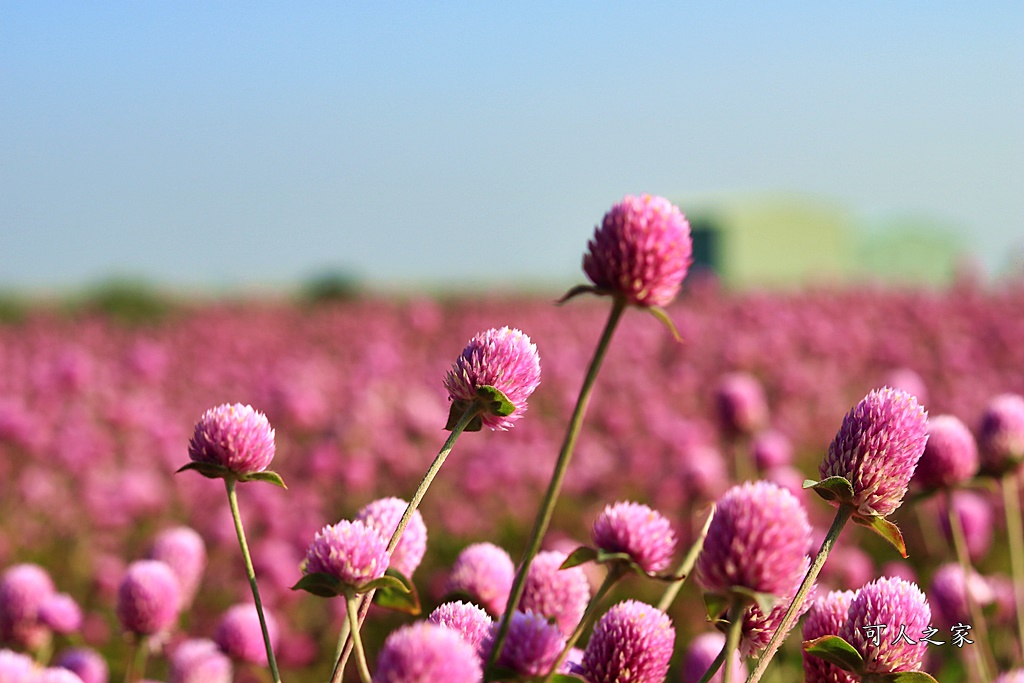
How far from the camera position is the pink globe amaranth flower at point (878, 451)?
99 centimetres

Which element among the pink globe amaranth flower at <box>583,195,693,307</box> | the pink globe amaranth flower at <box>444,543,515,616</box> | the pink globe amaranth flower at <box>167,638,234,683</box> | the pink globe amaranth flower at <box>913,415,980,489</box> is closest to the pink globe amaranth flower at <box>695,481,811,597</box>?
the pink globe amaranth flower at <box>583,195,693,307</box>

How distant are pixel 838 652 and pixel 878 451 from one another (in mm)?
189

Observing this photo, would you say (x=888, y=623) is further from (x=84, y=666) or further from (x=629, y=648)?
(x=84, y=666)

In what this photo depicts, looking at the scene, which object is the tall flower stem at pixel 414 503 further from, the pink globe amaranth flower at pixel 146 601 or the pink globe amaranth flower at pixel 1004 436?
the pink globe amaranth flower at pixel 1004 436

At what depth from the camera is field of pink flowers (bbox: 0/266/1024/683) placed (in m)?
3.89

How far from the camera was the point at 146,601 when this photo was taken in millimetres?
1503

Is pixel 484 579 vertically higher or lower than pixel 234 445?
lower

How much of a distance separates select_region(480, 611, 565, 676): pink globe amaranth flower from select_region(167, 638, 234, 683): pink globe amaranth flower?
0.81 m

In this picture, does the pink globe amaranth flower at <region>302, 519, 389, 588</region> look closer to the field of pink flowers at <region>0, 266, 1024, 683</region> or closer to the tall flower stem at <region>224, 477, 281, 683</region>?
the tall flower stem at <region>224, 477, 281, 683</region>

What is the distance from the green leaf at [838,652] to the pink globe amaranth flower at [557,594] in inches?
9.5

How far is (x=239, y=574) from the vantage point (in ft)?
14.6

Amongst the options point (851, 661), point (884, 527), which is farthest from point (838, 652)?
point (884, 527)

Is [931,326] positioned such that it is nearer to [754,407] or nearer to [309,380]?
[309,380]

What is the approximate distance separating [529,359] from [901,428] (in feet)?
1.18
